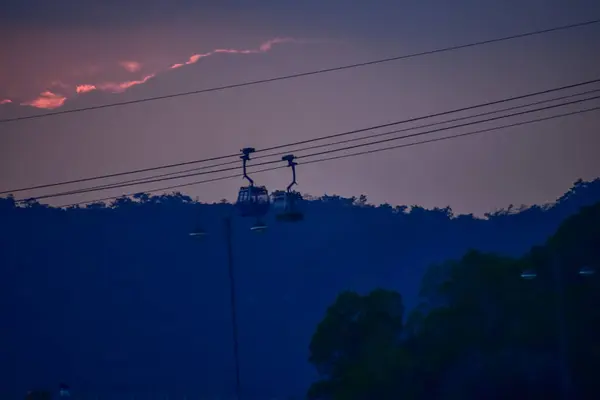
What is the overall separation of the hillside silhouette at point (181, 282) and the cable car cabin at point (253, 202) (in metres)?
78.8

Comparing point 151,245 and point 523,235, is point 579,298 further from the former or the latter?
point 151,245

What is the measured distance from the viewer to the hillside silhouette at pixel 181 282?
116625 mm

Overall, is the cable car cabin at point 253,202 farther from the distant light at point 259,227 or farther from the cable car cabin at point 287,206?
the distant light at point 259,227

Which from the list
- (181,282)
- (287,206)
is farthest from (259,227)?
(181,282)

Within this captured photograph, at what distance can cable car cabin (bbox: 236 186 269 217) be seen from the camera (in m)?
31.3

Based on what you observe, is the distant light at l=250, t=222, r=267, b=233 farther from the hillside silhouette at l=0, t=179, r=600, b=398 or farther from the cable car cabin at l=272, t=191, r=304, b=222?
the hillside silhouette at l=0, t=179, r=600, b=398

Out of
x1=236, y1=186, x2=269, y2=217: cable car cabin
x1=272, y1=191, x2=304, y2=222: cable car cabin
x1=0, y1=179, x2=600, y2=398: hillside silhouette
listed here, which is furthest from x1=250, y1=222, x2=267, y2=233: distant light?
x1=0, y1=179, x2=600, y2=398: hillside silhouette

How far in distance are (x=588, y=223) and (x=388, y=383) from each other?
356 inches

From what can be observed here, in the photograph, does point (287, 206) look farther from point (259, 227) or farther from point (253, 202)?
point (253, 202)

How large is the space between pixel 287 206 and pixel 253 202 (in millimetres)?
1920

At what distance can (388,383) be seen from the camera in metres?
35.2

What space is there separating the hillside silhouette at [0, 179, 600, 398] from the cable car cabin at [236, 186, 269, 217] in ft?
258

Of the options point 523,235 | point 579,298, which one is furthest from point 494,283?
point 523,235

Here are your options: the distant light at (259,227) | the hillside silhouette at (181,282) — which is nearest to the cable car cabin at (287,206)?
the distant light at (259,227)
